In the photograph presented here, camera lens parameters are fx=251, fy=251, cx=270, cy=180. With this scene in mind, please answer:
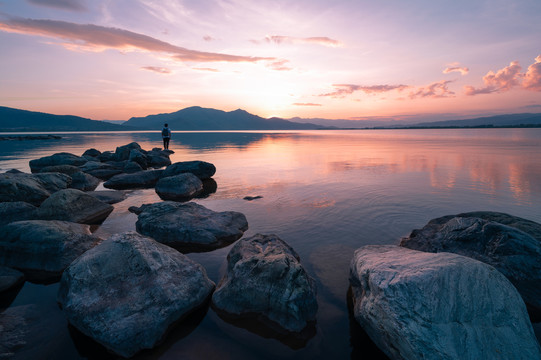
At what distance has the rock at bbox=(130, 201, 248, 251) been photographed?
803cm

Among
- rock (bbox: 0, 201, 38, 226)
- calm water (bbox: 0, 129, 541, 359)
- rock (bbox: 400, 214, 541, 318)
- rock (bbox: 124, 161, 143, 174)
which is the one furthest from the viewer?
rock (bbox: 124, 161, 143, 174)

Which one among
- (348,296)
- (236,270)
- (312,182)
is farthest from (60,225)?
(312,182)

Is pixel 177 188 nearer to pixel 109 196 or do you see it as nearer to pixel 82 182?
pixel 109 196

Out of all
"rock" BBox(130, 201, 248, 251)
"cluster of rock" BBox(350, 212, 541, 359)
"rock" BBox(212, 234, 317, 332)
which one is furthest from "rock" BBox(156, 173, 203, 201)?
"cluster of rock" BBox(350, 212, 541, 359)

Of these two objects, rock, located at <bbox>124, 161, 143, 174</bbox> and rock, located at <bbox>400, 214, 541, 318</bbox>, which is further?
rock, located at <bbox>124, 161, 143, 174</bbox>

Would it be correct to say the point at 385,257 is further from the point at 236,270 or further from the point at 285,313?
the point at 236,270

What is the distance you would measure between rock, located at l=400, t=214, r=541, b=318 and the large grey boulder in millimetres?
1896

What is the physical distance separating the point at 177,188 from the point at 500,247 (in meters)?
13.6

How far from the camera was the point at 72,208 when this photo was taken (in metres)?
9.62

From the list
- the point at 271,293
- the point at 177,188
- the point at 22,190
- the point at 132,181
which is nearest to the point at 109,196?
the point at 177,188

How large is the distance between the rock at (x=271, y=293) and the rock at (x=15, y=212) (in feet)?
27.4

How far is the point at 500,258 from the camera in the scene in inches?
216

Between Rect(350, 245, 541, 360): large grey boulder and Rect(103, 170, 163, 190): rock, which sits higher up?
Rect(350, 245, 541, 360): large grey boulder

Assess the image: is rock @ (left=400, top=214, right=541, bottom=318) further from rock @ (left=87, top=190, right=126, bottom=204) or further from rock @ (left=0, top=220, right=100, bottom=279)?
rock @ (left=87, top=190, right=126, bottom=204)
